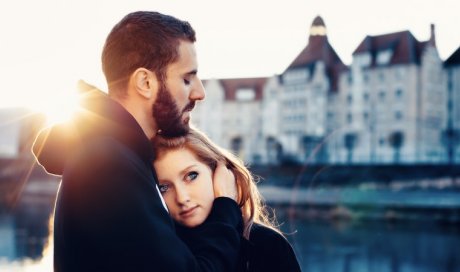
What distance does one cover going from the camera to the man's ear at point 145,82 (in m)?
1.61

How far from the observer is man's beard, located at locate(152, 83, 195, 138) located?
1659mm

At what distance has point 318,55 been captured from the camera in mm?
51219

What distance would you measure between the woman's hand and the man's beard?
206mm

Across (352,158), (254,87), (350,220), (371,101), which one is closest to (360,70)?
(371,101)

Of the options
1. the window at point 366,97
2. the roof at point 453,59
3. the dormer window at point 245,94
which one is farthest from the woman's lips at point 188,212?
the dormer window at point 245,94

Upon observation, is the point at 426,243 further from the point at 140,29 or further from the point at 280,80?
the point at 280,80

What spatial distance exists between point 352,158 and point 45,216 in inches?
843

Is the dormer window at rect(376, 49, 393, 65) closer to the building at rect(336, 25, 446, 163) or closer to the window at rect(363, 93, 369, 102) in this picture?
the building at rect(336, 25, 446, 163)

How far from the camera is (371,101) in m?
44.7

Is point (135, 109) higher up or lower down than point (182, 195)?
higher up

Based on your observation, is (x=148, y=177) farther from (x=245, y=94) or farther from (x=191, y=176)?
(x=245, y=94)

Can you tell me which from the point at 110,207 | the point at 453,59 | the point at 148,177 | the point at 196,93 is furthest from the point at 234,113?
the point at 110,207

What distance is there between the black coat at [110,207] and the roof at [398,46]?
4363 cm

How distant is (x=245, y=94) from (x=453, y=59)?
18181 mm
